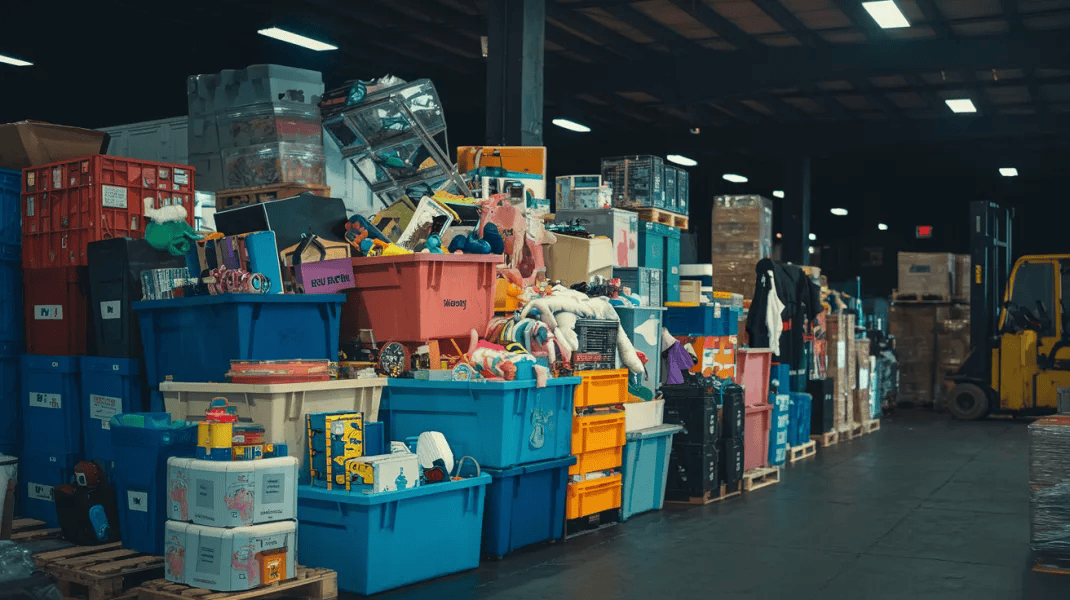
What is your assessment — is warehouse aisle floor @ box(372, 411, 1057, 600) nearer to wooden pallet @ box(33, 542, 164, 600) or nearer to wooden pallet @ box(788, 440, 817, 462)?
wooden pallet @ box(788, 440, 817, 462)

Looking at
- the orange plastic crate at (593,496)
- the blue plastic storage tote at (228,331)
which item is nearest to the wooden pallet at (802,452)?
the orange plastic crate at (593,496)

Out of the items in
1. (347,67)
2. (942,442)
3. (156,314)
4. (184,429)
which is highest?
(347,67)

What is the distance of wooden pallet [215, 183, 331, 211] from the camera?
7848 millimetres

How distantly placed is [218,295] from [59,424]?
6.19 feet

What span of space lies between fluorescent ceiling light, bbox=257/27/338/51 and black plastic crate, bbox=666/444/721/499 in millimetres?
8247

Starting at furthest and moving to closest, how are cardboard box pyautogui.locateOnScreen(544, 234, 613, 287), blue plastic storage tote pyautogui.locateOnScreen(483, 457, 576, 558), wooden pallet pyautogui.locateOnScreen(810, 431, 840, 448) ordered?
wooden pallet pyautogui.locateOnScreen(810, 431, 840, 448) → cardboard box pyautogui.locateOnScreen(544, 234, 613, 287) → blue plastic storage tote pyautogui.locateOnScreen(483, 457, 576, 558)

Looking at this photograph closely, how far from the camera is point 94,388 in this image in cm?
648

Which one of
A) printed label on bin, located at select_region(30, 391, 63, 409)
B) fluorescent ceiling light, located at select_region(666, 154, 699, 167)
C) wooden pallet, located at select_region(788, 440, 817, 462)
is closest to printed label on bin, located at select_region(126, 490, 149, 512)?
printed label on bin, located at select_region(30, 391, 63, 409)

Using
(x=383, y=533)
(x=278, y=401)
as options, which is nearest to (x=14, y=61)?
(x=278, y=401)

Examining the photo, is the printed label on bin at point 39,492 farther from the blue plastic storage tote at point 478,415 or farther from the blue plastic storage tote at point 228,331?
the blue plastic storage tote at point 478,415

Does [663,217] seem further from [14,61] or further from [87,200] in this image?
[14,61]

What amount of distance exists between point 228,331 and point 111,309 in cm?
126

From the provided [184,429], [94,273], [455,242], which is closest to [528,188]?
[455,242]

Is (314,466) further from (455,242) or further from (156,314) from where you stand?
(455,242)
